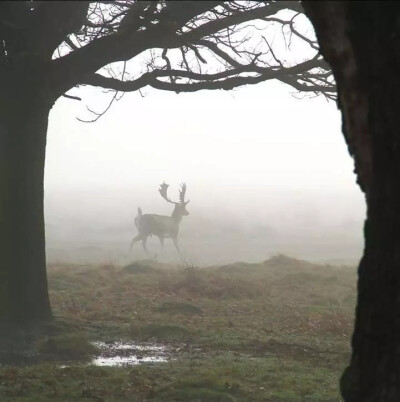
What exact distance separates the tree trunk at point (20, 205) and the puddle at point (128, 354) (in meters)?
1.46

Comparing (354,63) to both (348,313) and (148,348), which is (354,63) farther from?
(348,313)

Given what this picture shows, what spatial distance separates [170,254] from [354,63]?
30651mm

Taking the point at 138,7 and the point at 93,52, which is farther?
the point at 93,52

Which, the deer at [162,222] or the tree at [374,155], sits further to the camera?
the deer at [162,222]

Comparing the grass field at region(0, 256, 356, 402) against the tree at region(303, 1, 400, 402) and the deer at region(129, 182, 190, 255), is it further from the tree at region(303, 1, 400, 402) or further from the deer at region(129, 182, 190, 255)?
the deer at region(129, 182, 190, 255)

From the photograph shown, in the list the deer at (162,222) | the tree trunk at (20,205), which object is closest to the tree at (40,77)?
the tree trunk at (20,205)

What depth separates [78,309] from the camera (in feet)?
43.6

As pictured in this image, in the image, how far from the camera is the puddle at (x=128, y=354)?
29.0ft

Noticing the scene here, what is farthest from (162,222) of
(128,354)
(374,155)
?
(374,155)

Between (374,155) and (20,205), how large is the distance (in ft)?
25.2

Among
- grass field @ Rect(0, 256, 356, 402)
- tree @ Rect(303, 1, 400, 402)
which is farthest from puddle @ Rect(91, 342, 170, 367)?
tree @ Rect(303, 1, 400, 402)

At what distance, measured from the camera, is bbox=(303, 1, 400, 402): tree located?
363 cm

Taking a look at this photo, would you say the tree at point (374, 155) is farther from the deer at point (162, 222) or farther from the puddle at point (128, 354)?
the deer at point (162, 222)

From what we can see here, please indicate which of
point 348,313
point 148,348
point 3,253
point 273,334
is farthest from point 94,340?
point 348,313
